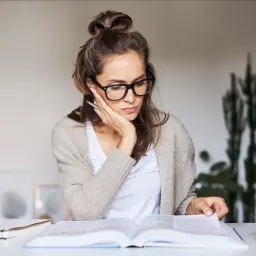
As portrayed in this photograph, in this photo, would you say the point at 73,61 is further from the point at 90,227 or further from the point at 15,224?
the point at 90,227

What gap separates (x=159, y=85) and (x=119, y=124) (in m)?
1.81

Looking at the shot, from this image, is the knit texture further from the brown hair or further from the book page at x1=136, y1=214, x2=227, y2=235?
the book page at x1=136, y1=214, x2=227, y2=235

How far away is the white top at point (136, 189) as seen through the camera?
1679 mm

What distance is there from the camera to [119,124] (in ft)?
5.50

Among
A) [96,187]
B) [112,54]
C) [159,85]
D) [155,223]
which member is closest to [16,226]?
[96,187]

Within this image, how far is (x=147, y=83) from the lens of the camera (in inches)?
65.9

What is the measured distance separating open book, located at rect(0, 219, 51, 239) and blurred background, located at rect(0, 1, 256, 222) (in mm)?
1968

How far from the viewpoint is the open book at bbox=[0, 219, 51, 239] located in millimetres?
1312

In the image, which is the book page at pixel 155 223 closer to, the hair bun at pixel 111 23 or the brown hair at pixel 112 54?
the brown hair at pixel 112 54

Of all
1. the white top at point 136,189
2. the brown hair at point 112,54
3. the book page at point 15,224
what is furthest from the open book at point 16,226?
the brown hair at point 112,54

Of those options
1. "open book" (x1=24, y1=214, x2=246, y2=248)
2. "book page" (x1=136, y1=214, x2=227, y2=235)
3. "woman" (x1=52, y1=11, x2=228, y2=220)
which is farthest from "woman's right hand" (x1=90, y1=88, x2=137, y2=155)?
"open book" (x1=24, y1=214, x2=246, y2=248)

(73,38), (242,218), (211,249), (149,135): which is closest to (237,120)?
(242,218)

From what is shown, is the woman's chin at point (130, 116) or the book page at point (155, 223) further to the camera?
the woman's chin at point (130, 116)

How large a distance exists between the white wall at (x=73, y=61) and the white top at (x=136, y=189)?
1.79 metres
